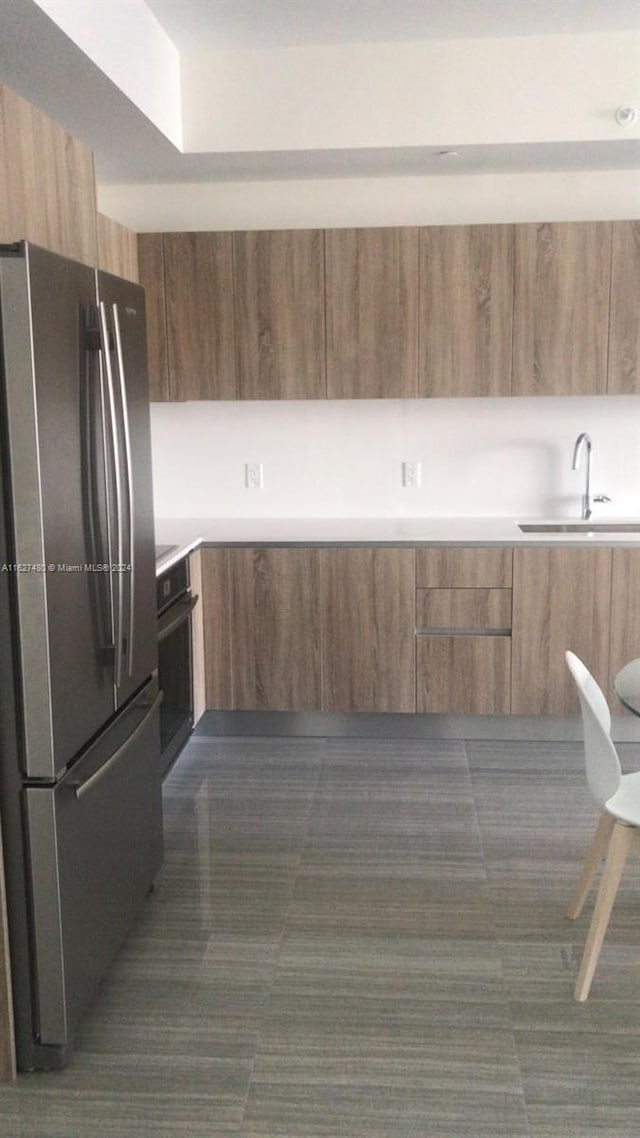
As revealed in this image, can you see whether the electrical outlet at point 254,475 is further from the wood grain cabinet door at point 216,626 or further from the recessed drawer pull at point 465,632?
the recessed drawer pull at point 465,632

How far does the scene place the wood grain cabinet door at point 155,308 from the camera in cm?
462

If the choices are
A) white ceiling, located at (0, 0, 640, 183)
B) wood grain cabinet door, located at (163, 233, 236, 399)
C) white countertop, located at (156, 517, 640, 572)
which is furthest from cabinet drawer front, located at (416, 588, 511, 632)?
white ceiling, located at (0, 0, 640, 183)

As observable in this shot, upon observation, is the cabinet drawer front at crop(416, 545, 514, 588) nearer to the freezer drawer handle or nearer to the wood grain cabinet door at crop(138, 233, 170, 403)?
the wood grain cabinet door at crop(138, 233, 170, 403)

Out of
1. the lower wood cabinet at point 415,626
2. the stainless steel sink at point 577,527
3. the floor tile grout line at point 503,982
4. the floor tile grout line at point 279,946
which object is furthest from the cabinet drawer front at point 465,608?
the floor tile grout line at point 279,946

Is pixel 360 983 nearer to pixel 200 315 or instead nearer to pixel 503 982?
pixel 503 982

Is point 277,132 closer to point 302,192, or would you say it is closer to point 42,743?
point 302,192

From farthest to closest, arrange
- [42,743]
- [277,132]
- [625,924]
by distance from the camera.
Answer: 1. [277,132]
2. [625,924]
3. [42,743]

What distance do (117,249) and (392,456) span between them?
5.22 feet

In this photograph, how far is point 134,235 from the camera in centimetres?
459

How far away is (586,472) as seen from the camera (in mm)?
4887

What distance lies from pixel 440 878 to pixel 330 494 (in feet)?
7.33

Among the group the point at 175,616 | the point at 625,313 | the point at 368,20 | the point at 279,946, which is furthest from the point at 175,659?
the point at 368,20

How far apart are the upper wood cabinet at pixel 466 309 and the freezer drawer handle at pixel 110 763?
215 cm

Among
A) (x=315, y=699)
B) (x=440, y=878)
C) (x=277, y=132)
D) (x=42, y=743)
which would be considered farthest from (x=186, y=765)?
(x=277, y=132)
